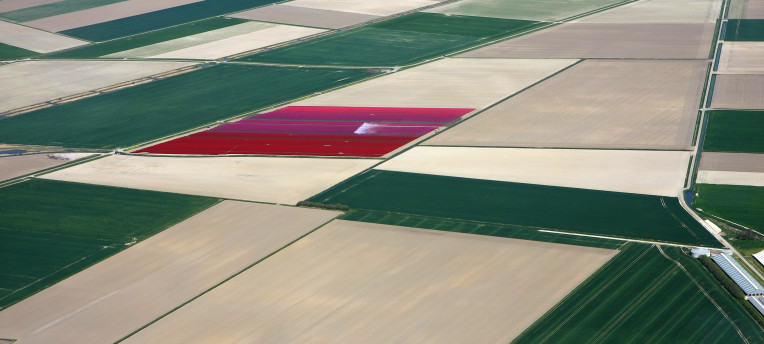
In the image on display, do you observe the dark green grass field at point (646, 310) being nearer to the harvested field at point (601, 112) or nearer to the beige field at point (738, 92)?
the harvested field at point (601, 112)

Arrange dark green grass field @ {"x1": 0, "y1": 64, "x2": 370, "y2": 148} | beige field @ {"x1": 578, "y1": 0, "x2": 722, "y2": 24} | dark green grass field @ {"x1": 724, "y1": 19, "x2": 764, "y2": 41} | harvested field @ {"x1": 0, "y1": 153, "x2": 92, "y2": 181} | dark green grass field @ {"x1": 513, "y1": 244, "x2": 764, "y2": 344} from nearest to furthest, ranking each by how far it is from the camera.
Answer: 1. dark green grass field @ {"x1": 513, "y1": 244, "x2": 764, "y2": 344}
2. harvested field @ {"x1": 0, "y1": 153, "x2": 92, "y2": 181}
3. dark green grass field @ {"x1": 0, "y1": 64, "x2": 370, "y2": 148}
4. dark green grass field @ {"x1": 724, "y1": 19, "x2": 764, "y2": 41}
5. beige field @ {"x1": 578, "y1": 0, "x2": 722, "y2": 24}

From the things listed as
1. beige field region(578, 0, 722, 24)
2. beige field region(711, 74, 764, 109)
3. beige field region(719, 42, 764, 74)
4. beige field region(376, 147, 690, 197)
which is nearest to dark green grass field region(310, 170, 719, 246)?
beige field region(376, 147, 690, 197)

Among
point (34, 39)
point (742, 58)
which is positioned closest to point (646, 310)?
point (742, 58)

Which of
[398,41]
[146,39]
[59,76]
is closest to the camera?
[59,76]

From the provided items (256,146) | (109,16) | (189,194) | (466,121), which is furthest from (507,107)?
(109,16)

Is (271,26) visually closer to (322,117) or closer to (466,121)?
(322,117)

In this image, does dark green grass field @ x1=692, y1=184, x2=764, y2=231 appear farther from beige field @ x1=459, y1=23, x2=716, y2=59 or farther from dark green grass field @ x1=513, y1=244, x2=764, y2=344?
beige field @ x1=459, y1=23, x2=716, y2=59

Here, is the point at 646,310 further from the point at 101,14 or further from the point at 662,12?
the point at 101,14
